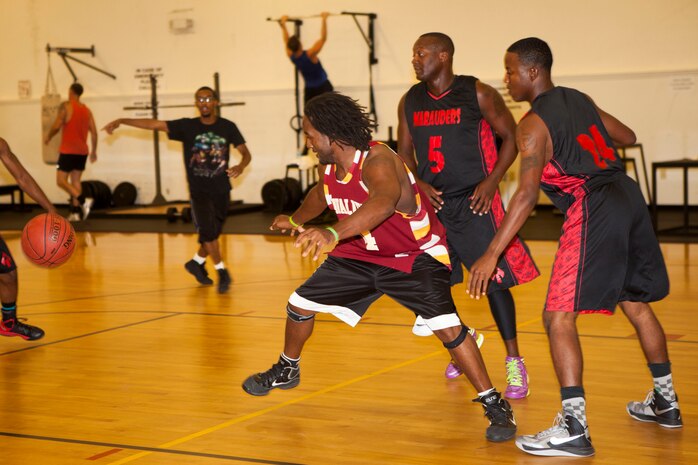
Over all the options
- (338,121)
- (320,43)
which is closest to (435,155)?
(338,121)

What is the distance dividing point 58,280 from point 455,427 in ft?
19.2

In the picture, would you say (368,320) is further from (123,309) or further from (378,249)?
(378,249)

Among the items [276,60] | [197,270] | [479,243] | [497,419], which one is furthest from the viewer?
[276,60]

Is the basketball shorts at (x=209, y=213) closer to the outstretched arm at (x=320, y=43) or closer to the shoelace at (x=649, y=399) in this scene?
the shoelace at (x=649, y=399)

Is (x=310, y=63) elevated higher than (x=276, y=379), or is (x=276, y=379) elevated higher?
(x=310, y=63)

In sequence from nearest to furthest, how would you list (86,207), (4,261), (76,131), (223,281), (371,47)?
(4,261) → (223,281) → (76,131) → (86,207) → (371,47)

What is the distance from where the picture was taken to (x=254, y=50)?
15656 millimetres

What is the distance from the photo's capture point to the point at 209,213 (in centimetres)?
834

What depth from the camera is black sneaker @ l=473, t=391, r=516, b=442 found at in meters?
4.00

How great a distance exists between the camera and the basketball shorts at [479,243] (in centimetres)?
481

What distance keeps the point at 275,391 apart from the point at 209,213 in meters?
3.59

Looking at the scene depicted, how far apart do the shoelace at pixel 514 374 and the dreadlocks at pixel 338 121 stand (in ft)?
4.55

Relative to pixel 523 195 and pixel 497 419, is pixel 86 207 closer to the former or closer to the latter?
pixel 497 419

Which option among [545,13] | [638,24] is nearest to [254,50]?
[545,13]
